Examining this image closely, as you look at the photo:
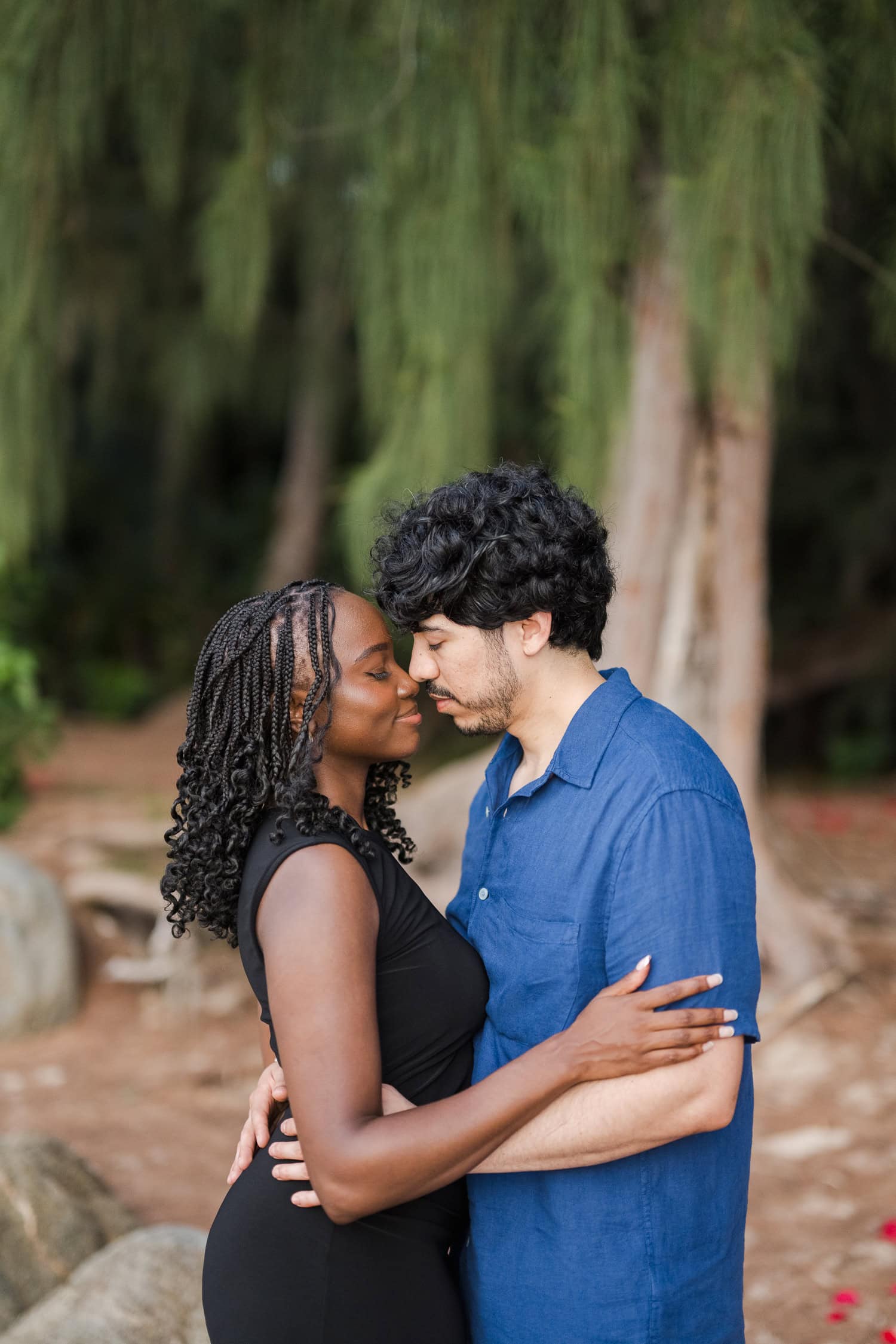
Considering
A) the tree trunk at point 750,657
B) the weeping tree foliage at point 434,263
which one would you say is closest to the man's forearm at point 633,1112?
the weeping tree foliage at point 434,263

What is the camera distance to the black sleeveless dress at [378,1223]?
1.42 m

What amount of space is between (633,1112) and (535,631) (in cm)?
58

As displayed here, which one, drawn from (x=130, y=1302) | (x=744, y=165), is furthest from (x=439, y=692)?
(x=744, y=165)

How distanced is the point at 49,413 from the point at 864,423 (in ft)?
21.0

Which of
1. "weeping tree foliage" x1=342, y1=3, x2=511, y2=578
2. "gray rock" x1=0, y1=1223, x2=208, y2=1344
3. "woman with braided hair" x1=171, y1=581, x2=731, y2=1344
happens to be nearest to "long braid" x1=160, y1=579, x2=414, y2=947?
"woman with braided hair" x1=171, y1=581, x2=731, y2=1344

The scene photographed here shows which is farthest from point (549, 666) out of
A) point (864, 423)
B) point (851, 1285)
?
point (864, 423)

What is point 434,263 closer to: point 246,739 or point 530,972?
point 246,739

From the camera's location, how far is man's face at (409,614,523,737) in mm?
1525

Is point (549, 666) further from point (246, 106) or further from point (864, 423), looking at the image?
point (864, 423)

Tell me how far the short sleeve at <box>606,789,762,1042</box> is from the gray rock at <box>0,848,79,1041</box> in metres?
4.00

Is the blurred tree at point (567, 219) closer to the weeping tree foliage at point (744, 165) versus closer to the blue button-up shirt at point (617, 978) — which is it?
the weeping tree foliage at point (744, 165)

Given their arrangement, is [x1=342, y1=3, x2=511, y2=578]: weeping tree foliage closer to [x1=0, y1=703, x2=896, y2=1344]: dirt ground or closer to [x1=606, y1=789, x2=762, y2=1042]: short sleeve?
[x1=0, y1=703, x2=896, y2=1344]: dirt ground

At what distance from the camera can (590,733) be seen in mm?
1442

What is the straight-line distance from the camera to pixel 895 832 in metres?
6.74
